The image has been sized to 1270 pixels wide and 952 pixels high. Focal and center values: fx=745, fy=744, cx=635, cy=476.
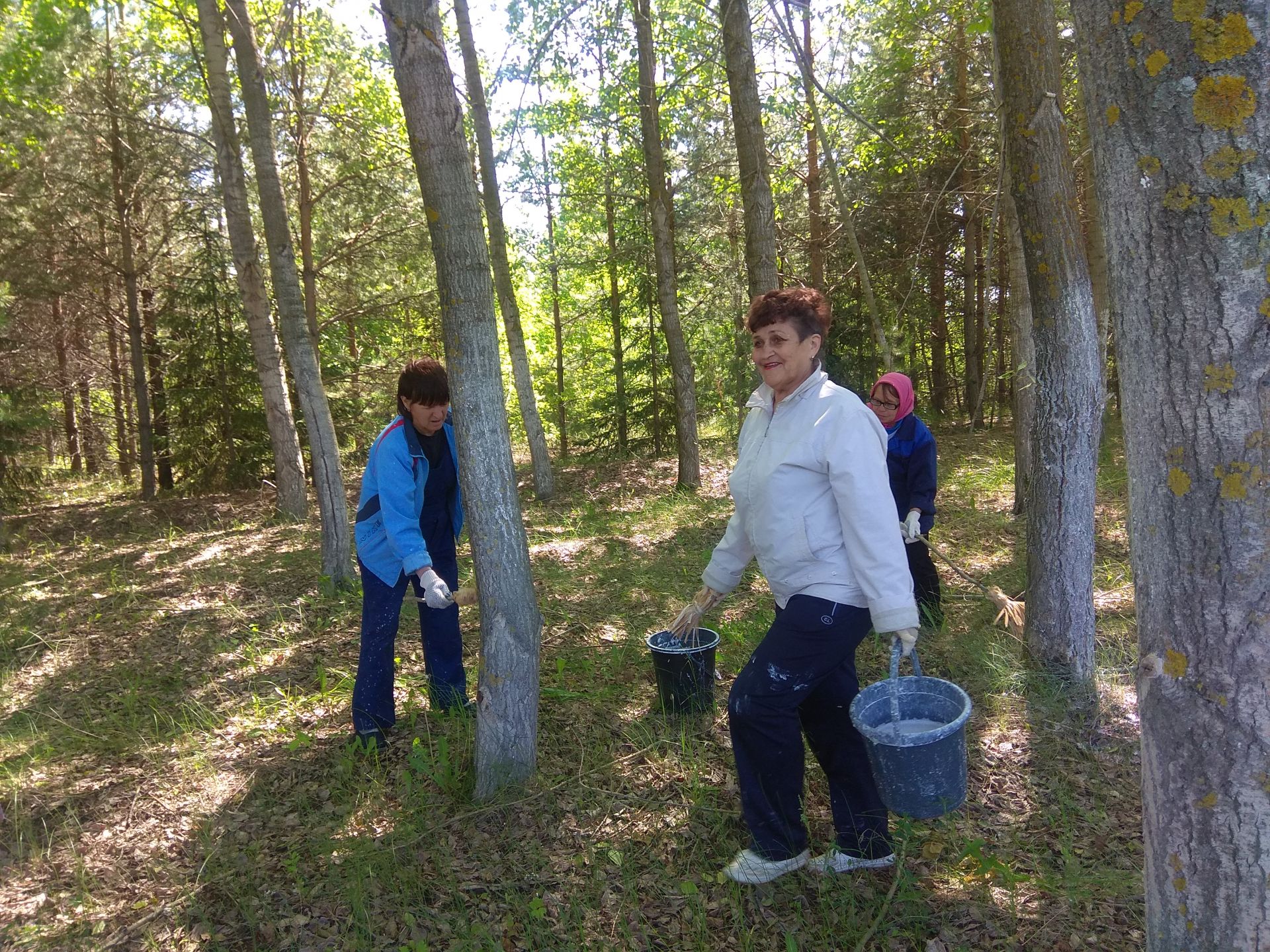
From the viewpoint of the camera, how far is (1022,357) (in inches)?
252

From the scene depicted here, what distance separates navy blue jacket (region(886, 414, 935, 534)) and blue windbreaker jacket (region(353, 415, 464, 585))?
276cm

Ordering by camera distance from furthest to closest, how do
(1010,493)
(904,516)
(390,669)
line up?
(1010,493) → (904,516) → (390,669)

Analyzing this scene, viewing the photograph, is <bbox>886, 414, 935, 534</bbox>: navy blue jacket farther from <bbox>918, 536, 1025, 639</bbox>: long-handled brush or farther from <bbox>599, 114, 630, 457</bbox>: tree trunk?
<bbox>599, 114, 630, 457</bbox>: tree trunk

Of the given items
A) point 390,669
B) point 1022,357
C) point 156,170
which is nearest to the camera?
point 390,669

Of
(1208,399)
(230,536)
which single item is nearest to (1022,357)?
(1208,399)

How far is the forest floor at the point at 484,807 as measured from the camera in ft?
8.63

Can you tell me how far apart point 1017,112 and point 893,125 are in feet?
33.4

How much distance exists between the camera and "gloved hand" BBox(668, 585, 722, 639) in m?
3.01

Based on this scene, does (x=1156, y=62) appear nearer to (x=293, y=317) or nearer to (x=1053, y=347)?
(x=1053, y=347)

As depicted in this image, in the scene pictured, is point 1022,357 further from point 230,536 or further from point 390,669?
point 230,536

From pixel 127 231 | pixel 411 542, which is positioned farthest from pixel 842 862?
pixel 127 231

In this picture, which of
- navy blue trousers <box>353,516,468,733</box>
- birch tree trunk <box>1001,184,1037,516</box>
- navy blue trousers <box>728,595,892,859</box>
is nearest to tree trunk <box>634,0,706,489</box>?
birch tree trunk <box>1001,184,1037,516</box>

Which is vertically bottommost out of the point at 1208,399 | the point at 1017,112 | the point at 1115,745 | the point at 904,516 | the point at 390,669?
the point at 1115,745

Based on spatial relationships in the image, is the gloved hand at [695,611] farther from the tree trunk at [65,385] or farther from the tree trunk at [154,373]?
the tree trunk at [65,385]
